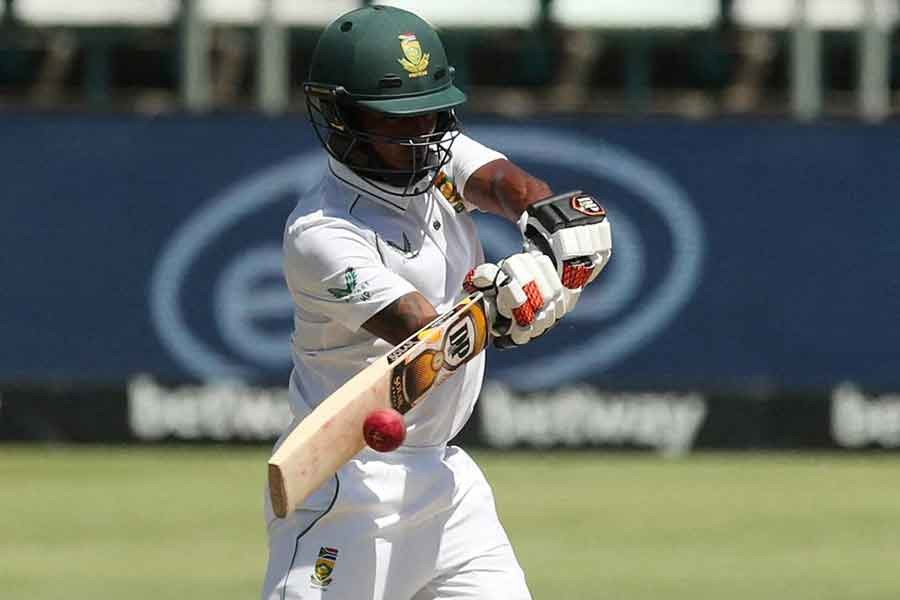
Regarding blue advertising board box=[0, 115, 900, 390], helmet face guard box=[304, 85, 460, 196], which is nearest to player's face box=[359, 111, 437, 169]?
helmet face guard box=[304, 85, 460, 196]

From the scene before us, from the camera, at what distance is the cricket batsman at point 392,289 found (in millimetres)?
4500

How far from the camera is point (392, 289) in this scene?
4461 mm

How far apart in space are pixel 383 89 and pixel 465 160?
0.48m

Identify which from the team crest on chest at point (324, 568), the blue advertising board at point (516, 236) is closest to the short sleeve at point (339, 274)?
the team crest on chest at point (324, 568)

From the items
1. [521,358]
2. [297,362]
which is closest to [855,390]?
[521,358]

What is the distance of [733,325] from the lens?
37.7 ft

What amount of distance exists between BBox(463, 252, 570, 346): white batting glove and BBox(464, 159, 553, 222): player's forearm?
1.48ft

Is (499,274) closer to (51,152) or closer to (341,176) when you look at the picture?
(341,176)

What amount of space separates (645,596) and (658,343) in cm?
399

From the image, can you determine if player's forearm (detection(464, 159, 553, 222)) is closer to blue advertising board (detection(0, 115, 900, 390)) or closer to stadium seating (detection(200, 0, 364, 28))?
blue advertising board (detection(0, 115, 900, 390))

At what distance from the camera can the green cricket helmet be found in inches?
180

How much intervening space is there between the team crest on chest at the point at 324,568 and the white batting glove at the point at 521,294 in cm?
63

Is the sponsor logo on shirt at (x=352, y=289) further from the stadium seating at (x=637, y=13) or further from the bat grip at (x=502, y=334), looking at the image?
the stadium seating at (x=637, y=13)

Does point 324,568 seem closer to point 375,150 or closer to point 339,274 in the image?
point 339,274
